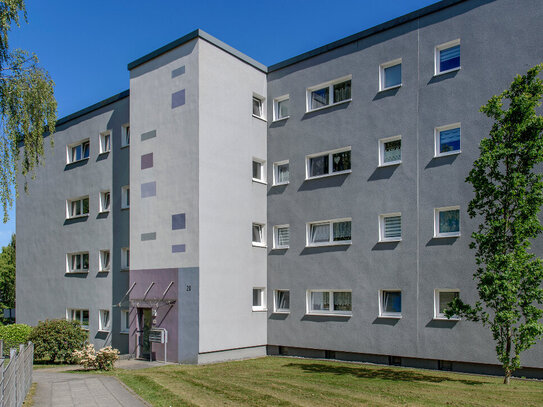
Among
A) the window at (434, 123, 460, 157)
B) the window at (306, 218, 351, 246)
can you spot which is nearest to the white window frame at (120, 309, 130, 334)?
the window at (306, 218, 351, 246)

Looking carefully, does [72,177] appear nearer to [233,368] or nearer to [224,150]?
[224,150]

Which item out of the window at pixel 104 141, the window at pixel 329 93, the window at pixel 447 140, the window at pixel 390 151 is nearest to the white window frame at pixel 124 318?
the window at pixel 104 141

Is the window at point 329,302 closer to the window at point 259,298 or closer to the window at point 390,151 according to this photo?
the window at point 259,298

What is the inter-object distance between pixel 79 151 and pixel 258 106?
35.0 ft

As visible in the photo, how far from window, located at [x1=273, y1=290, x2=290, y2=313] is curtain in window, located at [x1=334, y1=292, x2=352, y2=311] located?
242cm

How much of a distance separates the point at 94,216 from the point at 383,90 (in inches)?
598

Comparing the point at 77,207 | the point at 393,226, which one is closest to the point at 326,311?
the point at 393,226

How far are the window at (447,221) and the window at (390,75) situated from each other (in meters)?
4.88

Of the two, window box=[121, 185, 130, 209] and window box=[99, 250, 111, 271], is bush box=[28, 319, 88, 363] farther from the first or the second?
window box=[121, 185, 130, 209]

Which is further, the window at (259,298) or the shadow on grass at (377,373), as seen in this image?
the window at (259,298)

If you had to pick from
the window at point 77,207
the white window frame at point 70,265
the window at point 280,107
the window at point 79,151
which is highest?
the window at point 280,107

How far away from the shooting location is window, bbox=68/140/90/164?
88.6 feet

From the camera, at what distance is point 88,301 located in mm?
25203

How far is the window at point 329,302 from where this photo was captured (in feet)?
64.0
